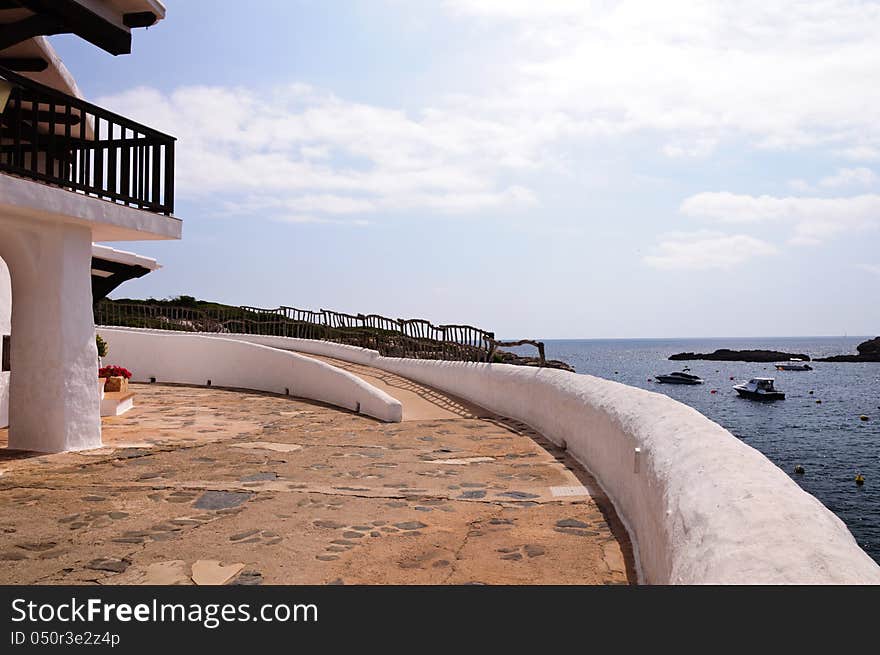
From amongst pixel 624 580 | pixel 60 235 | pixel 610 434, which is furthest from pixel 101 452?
pixel 624 580

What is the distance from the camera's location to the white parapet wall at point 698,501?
236 cm

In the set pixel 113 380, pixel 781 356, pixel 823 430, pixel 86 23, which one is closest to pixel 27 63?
pixel 86 23

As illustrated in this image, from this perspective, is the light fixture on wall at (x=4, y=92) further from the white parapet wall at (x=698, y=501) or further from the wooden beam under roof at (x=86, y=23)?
the white parapet wall at (x=698, y=501)

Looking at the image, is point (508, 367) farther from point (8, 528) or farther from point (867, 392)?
point (867, 392)

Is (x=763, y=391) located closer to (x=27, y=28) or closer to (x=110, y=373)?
(x=110, y=373)

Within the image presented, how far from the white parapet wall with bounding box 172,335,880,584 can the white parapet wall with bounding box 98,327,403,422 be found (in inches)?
344

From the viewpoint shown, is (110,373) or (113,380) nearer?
(113,380)

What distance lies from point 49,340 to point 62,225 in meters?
1.39

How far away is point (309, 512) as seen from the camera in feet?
19.3

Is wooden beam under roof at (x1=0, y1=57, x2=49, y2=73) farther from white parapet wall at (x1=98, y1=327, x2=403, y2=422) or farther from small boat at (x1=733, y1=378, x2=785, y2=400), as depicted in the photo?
small boat at (x1=733, y1=378, x2=785, y2=400)

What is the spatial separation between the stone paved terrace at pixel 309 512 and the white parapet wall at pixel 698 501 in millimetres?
432

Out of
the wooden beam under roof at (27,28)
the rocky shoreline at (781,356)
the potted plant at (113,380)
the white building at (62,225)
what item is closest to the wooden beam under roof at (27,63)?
the white building at (62,225)

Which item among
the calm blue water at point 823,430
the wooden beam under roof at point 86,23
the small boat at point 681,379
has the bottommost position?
the calm blue water at point 823,430
